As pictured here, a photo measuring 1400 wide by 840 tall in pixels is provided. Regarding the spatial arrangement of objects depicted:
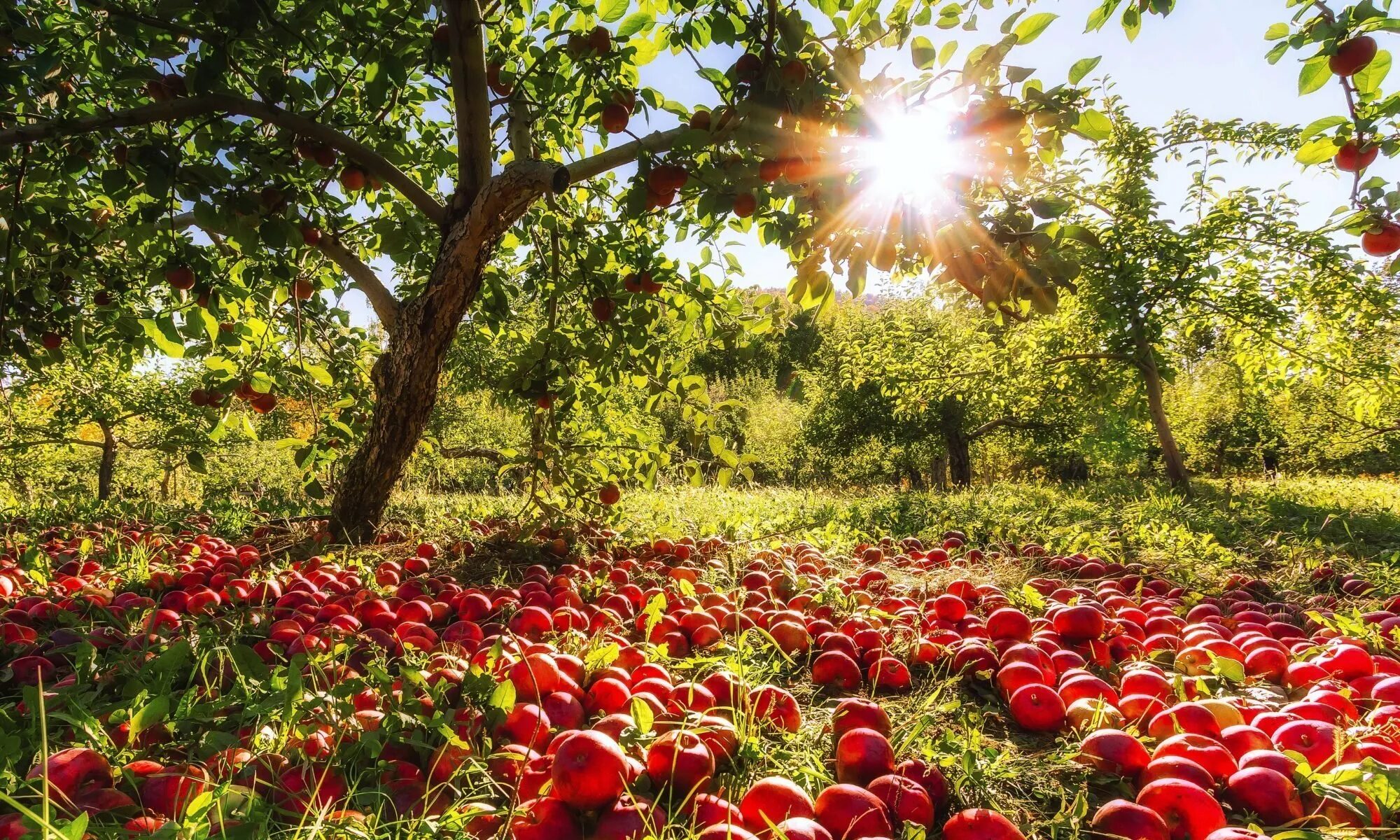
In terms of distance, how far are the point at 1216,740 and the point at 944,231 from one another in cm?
131

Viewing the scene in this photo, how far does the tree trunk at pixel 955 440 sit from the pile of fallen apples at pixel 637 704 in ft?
40.8

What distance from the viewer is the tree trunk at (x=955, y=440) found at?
594 inches

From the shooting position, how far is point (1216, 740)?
1.45m

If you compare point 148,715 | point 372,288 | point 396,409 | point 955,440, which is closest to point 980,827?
point 148,715

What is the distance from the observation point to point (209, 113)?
2.29 m

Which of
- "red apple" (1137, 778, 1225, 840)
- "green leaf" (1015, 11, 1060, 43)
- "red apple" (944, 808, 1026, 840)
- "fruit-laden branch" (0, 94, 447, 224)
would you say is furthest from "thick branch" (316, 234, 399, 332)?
"red apple" (1137, 778, 1225, 840)

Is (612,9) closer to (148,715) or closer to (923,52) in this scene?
(923,52)

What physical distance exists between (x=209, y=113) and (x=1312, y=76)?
321cm

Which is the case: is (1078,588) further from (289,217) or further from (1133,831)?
(289,217)

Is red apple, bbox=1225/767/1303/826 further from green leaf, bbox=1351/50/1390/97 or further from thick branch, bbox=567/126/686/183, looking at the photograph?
thick branch, bbox=567/126/686/183

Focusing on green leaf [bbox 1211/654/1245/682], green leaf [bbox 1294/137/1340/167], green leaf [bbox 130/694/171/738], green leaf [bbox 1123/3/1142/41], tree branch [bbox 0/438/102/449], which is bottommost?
green leaf [bbox 130/694/171/738]

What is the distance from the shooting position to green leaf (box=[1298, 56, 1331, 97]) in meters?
1.45

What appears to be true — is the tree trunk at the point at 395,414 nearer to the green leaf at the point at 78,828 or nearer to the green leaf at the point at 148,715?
the green leaf at the point at 148,715

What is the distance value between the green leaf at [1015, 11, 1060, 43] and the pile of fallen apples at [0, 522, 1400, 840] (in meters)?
1.55
